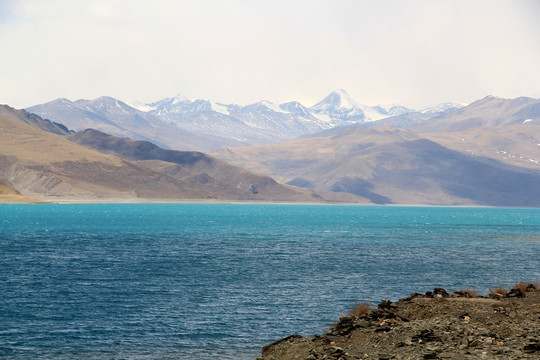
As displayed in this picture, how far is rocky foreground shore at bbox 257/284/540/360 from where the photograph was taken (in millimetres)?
19391

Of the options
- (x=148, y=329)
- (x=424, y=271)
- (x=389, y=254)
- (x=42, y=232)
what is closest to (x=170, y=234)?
(x=42, y=232)

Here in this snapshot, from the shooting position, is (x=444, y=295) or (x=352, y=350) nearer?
(x=352, y=350)

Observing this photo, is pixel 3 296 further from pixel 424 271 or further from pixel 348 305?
pixel 424 271

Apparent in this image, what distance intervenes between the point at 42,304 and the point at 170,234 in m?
69.0

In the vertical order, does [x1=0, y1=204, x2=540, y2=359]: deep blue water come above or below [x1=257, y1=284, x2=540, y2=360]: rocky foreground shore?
below

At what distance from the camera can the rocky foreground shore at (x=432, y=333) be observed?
1939 centimetres

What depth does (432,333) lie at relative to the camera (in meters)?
21.5

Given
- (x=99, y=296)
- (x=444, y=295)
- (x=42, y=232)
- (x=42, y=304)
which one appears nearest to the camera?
(x=444, y=295)

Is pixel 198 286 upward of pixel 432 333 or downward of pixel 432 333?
downward

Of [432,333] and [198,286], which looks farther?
[198,286]

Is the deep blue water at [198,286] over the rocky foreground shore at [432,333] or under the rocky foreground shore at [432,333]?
under

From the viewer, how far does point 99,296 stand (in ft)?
142

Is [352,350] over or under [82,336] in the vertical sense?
over

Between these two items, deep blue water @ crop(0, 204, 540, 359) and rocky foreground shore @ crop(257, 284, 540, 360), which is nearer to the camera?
rocky foreground shore @ crop(257, 284, 540, 360)
